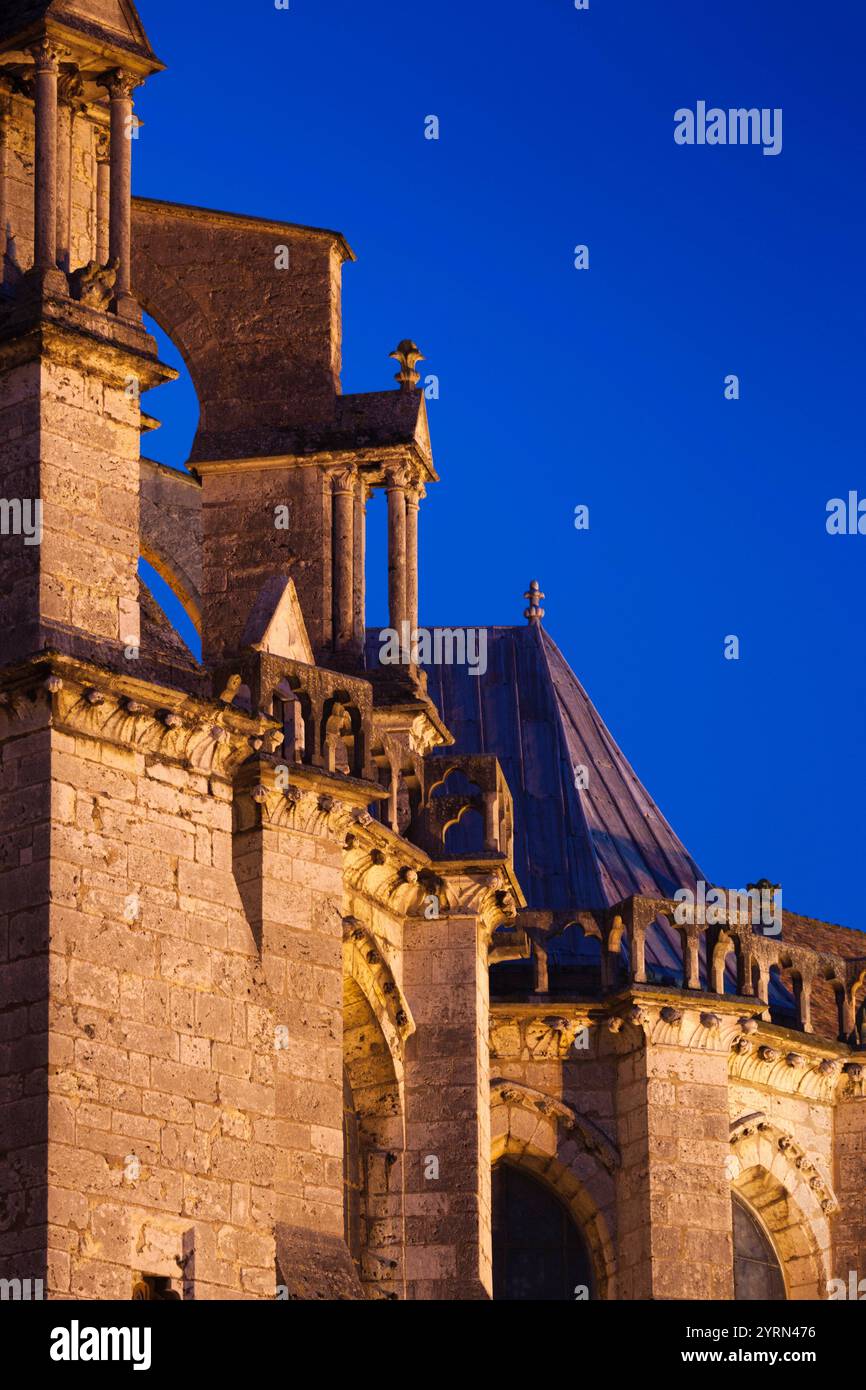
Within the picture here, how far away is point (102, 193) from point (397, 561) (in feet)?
20.4

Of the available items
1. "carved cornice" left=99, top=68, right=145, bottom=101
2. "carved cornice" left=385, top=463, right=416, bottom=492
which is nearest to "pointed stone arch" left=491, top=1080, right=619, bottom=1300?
"carved cornice" left=385, top=463, right=416, bottom=492

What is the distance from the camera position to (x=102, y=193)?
85.2ft

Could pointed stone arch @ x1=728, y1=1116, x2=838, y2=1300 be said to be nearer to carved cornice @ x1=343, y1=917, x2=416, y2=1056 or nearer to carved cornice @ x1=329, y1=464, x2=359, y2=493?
carved cornice @ x1=343, y1=917, x2=416, y2=1056

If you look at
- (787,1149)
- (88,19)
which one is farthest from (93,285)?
(787,1149)

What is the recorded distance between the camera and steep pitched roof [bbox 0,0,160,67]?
24.2 meters

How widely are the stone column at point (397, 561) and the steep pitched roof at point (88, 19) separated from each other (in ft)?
23.2

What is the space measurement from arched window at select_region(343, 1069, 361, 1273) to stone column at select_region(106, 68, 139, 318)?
22.8ft

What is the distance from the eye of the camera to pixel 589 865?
37.3 meters

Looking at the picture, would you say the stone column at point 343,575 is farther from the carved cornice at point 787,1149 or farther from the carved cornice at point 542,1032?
the carved cornice at point 787,1149

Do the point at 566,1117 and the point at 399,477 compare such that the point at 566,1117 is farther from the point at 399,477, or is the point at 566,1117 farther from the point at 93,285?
the point at 93,285
